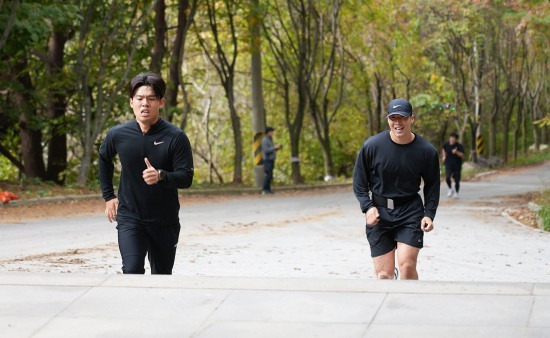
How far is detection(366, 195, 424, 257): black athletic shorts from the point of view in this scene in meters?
8.33

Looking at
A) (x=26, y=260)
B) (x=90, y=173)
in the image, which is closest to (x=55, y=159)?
(x=90, y=173)

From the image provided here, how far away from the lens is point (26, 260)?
1293cm

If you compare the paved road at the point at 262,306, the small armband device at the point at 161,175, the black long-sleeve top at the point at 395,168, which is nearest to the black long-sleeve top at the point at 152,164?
the small armband device at the point at 161,175

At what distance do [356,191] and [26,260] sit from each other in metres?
5.87

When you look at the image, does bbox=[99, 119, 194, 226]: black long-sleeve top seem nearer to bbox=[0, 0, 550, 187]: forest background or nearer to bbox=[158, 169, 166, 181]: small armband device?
bbox=[158, 169, 166, 181]: small armband device

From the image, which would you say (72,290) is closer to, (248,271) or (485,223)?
(248,271)

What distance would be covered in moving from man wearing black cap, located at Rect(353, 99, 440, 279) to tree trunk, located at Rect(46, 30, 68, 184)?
20.9m

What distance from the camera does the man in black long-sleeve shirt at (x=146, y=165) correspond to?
762 centimetres

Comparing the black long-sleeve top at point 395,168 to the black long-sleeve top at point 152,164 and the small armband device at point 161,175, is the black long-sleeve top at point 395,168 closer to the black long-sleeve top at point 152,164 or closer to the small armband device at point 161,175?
the black long-sleeve top at point 152,164

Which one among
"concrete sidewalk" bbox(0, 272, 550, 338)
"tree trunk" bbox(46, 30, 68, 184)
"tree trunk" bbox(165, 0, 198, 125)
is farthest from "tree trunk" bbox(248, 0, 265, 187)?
"concrete sidewalk" bbox(0, 272, 550, 338)

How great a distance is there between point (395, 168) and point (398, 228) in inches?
19.4

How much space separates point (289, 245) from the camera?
16031mm

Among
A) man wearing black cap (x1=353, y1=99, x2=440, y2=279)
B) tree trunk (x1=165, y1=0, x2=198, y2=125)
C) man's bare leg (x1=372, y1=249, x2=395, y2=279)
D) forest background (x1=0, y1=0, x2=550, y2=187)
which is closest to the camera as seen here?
man wearing black cap (x1=353, y1=99, x2=440, y2=279)

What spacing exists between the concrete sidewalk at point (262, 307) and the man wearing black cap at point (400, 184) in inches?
23.0
